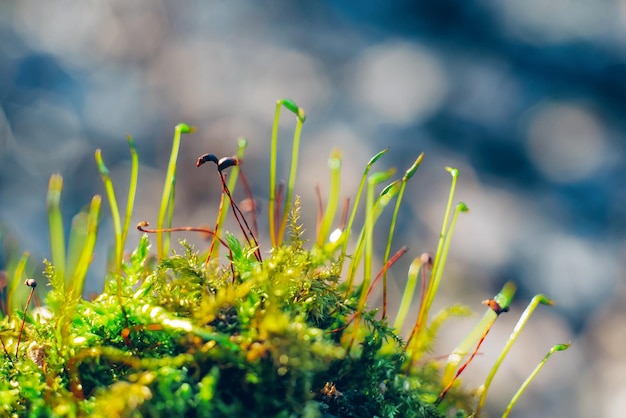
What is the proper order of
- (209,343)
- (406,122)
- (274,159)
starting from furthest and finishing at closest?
(406,122) → (274,159) → (209,343)

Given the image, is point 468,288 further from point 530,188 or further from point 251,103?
point 251,103

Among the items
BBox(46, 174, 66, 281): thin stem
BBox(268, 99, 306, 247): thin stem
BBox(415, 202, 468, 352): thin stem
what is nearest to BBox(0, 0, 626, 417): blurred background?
BBox(415, 202, 468, 352): thin stem

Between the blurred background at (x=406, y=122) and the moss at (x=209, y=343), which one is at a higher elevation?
the blurred background at (x=406, y=122)

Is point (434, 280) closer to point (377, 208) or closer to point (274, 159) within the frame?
point (377, 208)

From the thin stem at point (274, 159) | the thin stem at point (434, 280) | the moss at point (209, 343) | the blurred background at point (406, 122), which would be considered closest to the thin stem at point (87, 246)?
the moss at point (209, 343)

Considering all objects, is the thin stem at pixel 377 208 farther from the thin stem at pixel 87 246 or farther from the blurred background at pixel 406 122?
the blurred background at pixel 406 122

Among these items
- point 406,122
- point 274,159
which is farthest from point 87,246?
point 406,122

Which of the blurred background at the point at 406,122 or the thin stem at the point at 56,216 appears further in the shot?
the blurred background at the point at 406,122

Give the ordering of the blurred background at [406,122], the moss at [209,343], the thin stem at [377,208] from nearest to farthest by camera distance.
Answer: the moss at [209,343] → the thin stem at [377,208] → the blurred background at [406,122]

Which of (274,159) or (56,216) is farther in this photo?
(274,159)
